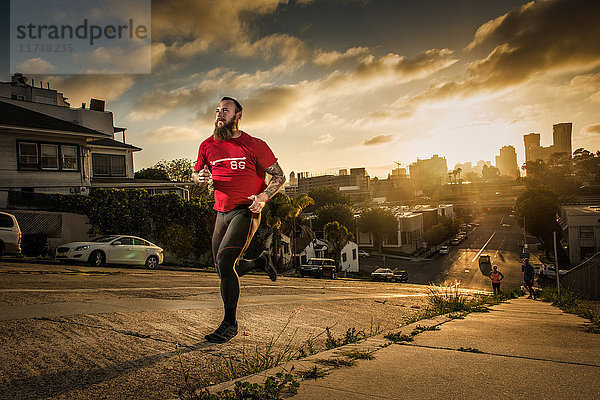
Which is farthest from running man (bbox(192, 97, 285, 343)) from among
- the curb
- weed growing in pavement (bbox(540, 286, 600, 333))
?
weed growing in pavement (bbox(540, 286, 600, 333))

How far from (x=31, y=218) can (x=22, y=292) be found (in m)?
14.5

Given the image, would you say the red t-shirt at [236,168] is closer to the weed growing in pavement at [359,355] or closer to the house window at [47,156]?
the weed growing in pavement at [359,355]

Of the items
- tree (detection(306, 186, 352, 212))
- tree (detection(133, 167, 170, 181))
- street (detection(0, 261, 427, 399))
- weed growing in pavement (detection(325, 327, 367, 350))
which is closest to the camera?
street (detection(0, 261, 427, 399))

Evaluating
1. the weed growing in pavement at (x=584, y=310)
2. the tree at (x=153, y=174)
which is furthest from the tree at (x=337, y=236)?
the weed growing in pavement at (x=584, y=310)

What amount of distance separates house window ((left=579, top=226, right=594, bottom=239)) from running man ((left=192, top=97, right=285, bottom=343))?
6099 centimetres

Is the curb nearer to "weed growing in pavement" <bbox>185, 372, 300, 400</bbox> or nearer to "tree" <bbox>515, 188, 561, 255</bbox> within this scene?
"weed growing in pavement" <bbox>185, 372, 300, 400</bbox>

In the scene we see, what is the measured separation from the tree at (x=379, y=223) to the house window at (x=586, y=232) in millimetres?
27046

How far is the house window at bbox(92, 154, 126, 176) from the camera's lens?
29.6 meters

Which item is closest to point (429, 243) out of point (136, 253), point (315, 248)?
point (315, 248)

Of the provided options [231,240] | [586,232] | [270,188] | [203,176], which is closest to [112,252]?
[203,176]

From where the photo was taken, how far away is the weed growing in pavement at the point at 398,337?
4352 millimetres

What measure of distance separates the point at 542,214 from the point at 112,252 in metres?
63.6

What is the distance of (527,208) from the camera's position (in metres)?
60.3

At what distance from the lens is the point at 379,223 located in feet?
223
